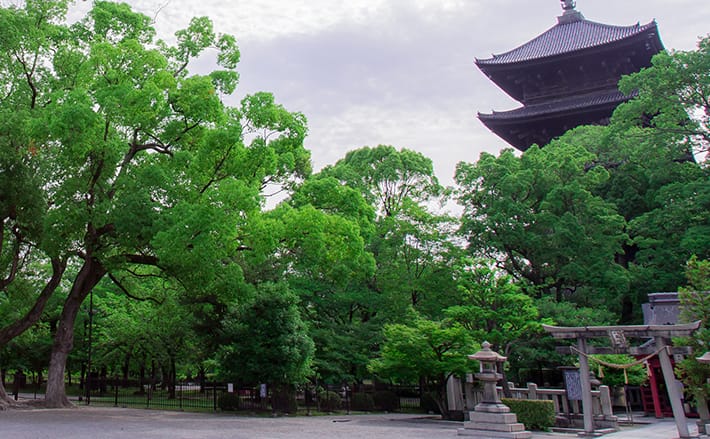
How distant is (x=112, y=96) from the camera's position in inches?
594

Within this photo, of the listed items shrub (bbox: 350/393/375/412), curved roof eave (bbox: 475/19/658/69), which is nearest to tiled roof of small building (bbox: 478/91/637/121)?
curved roof eave (bbox: 475/19/658/69)

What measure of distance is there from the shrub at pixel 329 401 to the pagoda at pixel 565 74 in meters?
22.2

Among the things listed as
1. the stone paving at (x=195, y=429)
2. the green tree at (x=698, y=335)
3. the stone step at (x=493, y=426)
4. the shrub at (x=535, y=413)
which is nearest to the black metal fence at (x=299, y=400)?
the stone paving at (x=195, y=429)

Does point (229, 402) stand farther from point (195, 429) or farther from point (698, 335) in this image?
point (698, 335)

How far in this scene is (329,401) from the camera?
22.7 metres

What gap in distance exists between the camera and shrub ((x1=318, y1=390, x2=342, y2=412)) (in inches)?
885

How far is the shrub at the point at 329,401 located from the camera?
73.7 feet

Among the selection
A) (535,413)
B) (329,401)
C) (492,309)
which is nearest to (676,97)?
(492,309)

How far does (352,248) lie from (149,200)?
603 cm

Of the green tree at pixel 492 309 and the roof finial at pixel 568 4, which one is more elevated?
the roof finial at pixel 568 4

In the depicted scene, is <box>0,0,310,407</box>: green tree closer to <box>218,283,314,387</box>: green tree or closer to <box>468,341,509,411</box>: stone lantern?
<box>218,283,314,387</box>: green tree

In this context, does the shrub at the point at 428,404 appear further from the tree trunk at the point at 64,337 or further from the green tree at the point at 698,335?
the tree trunk at the point at 64,337

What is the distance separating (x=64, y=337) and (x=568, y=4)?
133 feet

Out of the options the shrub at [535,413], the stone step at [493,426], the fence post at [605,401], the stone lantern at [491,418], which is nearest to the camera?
the stone lantern at [491,418]
